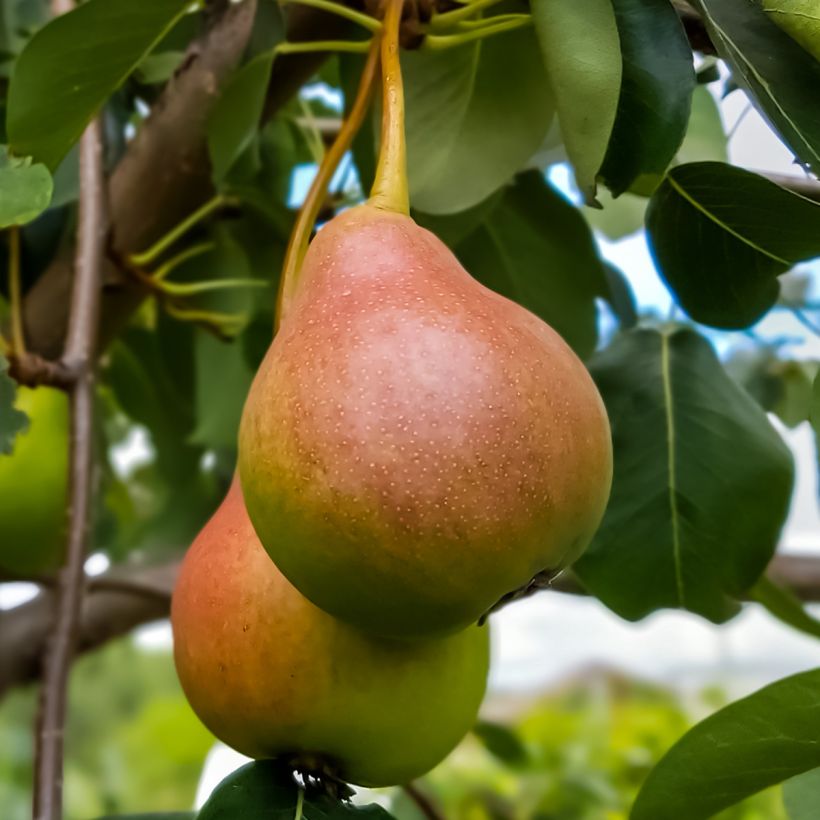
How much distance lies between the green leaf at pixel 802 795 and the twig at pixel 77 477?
0.82 feet

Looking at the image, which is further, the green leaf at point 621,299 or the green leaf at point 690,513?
the green leaf at point 621,299

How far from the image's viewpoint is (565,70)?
0.34m

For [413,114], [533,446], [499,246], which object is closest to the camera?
[533,446]

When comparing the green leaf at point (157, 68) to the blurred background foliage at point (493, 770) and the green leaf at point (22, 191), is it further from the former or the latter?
the blurred background foliage at point (493, 770)

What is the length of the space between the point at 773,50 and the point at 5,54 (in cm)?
52

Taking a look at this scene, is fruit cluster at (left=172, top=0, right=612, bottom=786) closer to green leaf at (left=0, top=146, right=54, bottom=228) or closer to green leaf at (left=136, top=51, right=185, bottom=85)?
green leaf at (left=0, top=146, right=54, bottom=228)

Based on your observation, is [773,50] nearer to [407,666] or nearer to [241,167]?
[407,666]

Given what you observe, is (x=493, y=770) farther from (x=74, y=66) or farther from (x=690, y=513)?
(x=74, y=66)

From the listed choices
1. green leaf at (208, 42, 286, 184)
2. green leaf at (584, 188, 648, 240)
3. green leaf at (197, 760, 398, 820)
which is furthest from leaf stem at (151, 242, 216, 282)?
green leaf at (197, 760, 398, 820)

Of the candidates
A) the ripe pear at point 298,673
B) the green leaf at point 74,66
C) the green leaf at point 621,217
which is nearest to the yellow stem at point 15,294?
the green leaf at point 74,66

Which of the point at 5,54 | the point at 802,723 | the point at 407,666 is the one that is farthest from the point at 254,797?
the point at 5,54

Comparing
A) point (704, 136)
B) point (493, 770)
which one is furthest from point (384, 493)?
point (493, 770)

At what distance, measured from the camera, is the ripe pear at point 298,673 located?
1.06 ft

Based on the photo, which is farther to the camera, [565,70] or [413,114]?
[413,114]
